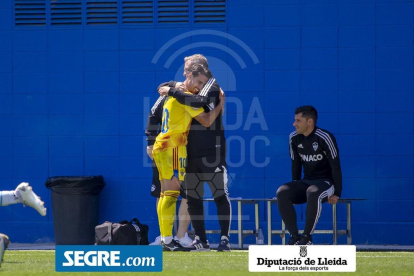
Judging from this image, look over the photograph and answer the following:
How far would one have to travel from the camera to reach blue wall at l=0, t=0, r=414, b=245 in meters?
10.4

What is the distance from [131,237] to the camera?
8320 mm

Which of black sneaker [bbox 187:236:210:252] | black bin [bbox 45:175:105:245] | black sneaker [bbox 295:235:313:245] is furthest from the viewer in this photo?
black bin [bbox 45:175:105:245]

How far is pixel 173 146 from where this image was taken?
824cm

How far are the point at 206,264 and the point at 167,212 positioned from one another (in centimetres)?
154

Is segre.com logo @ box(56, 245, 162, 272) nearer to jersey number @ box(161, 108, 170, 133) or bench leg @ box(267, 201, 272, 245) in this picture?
jersey number @ box(161, 108, 170, 133)

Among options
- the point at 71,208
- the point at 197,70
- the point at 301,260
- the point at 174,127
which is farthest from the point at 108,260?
the point at 71,208

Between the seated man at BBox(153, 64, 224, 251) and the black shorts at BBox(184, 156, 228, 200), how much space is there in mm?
88

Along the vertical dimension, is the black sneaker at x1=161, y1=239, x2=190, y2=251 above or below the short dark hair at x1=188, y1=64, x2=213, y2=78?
below

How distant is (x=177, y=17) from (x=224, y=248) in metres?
3.63

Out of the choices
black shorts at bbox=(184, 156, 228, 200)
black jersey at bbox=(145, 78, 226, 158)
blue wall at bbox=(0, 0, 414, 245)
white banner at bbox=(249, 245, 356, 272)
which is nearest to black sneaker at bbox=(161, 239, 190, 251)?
black shorts at bbox=(184, 156, 228, 200)

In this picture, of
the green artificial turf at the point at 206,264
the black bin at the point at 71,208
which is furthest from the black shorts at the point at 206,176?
the black bin at the point at 71,208

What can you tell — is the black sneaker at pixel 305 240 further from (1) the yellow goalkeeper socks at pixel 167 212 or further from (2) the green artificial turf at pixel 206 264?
(1) the yellow goalkeeper socks at pixel 167 212

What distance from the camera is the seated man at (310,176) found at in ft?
27.8

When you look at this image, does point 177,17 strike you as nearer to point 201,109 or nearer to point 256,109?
point 256,109
